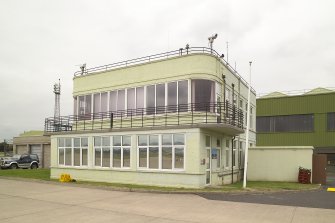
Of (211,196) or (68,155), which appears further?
(68,155)

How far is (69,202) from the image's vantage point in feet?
47.1

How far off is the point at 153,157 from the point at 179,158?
176 cm

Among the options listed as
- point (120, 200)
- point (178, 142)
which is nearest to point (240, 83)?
point (178, 142)

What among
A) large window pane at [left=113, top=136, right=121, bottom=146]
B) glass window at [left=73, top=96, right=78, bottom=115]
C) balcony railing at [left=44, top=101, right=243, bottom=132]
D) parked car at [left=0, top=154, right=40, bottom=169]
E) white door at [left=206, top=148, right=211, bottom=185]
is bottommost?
parked car at [left=0, top=154, right=40, bottom=169]

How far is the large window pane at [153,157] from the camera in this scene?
19984 mm

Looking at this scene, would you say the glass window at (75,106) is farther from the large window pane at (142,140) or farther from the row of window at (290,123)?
the row of window at (290,123)

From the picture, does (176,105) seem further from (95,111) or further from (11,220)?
(11,220)

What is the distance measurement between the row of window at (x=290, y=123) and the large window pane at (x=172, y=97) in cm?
2527

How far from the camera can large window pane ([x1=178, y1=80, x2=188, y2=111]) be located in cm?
2030

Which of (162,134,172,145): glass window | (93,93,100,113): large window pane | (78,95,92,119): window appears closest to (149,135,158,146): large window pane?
(162,134,172,145): glass window

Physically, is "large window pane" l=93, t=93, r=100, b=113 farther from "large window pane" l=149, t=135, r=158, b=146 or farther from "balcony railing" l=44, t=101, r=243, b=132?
"large window pane" l=149, t=135, r=158, b=146

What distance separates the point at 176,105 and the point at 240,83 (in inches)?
334

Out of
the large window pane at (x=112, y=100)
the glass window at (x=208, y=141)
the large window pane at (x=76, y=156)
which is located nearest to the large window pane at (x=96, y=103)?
the large window pane at (x=112, y=100)

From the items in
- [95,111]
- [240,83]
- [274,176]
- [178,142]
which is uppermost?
[240,83]
